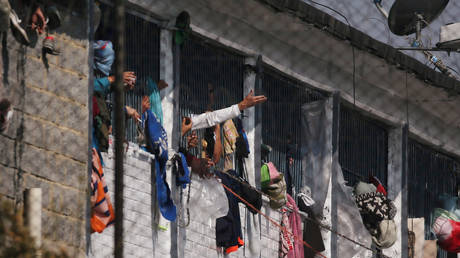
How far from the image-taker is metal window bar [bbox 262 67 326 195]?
8992 millimetres

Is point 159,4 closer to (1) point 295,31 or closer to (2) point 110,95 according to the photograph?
(2) point 110,95

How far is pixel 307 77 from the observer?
9.41 meters

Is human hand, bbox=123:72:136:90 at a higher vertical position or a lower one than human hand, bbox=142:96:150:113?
higher

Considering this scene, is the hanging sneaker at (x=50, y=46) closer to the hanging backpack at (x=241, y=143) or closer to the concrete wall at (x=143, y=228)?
the concrete wall at (x=143, y=228)

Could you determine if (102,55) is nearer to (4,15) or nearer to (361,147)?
(4,15)

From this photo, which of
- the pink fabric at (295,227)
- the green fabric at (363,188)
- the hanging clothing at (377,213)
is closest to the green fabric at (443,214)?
the hanging clothing at (377,213)

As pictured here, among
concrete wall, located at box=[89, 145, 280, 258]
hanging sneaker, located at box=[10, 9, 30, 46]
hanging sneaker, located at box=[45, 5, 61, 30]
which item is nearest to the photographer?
hanging sneaker, located at box=[10, 9, 30, 46]

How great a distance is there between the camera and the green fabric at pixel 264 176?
340 inches

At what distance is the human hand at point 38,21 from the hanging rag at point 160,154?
4.56 ft

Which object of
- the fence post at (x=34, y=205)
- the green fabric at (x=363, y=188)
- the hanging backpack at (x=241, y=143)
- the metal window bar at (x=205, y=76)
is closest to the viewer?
the fence post at (x=34, y=205)

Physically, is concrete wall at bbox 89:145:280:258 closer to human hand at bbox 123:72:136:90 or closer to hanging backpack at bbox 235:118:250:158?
human hand at bbox 123:72:136:90

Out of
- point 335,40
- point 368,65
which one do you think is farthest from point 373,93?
point 335,40

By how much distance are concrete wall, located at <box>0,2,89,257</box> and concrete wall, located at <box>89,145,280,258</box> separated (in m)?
0.62

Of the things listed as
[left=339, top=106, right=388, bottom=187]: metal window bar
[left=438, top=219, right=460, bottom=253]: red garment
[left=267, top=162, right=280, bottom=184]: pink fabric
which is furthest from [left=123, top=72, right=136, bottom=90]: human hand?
[left=438, top=219, right=460, bottom=253]: red garment
